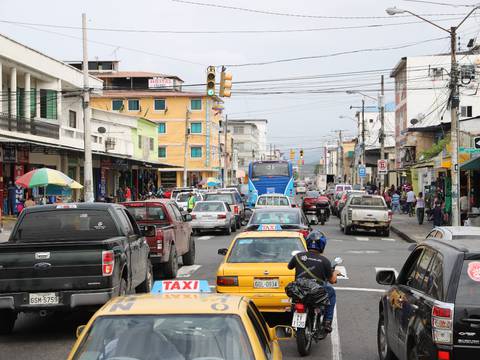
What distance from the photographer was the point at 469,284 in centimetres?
591

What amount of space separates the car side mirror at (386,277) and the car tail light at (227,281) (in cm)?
317

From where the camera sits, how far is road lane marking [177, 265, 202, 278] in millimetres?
17766

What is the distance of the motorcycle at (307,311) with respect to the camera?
29.8 ft

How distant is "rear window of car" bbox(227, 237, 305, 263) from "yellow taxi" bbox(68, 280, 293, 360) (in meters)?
6.19

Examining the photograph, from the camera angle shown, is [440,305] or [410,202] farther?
[410,202]

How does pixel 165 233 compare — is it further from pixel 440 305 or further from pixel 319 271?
pixel 440 305

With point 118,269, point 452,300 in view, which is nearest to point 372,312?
point 118,269

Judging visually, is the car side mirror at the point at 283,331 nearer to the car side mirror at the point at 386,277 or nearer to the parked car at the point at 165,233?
the car side mirror at the point at 386,277

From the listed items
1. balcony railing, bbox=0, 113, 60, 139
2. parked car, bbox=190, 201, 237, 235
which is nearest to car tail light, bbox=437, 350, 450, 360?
parked car, bbox=190, 201, 237, 235

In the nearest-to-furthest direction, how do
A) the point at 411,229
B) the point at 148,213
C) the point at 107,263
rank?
the point at 107,263 → the point at 148,213 → the point at 411,229

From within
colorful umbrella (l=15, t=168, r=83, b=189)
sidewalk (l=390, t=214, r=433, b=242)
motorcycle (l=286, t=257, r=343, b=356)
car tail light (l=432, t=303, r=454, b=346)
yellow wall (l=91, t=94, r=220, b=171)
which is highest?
yellow wall (l=91, t=94, r=220, b=171)

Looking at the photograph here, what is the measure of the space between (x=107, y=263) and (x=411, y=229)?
26.1m

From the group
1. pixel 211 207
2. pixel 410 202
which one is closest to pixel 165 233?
pixel 211 207

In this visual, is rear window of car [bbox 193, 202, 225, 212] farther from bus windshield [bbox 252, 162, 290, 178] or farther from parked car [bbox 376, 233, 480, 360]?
parked car [bbox 376, 233, 480, 360]
